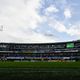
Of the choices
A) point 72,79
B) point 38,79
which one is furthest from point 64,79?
point 38,79

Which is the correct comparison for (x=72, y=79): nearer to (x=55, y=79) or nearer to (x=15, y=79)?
(x=55, y=79)

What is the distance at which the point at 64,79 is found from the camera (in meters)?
30.5

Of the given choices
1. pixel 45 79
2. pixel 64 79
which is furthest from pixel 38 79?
pixel 64 79

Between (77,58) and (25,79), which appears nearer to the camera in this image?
(25,79)

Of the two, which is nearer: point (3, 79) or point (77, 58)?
point (3, 79)

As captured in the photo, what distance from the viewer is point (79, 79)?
3050 centimetres

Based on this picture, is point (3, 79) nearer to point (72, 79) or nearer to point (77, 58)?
point (72, 79)

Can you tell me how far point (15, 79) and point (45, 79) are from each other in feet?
10.5

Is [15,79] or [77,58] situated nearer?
[15,79]

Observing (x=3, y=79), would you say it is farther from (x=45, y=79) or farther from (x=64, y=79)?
(x=64, y=79)

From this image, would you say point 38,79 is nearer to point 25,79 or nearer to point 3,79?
point 25,79

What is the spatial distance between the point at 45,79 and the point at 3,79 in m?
4.46

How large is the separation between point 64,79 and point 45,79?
203 centimetres

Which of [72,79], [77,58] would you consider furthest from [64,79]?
[77,58]
